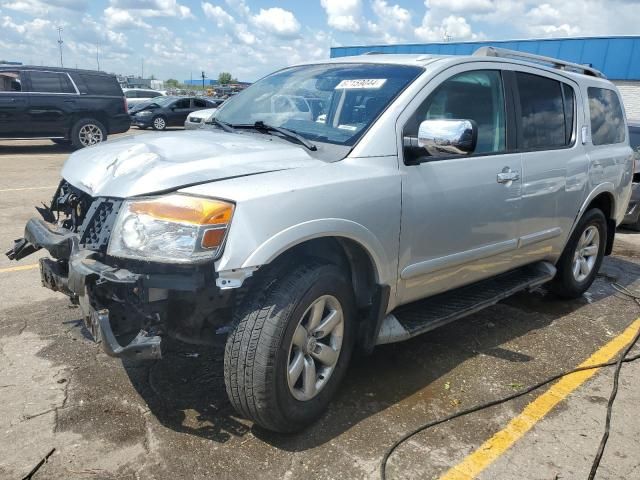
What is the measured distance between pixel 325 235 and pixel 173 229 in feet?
2.29

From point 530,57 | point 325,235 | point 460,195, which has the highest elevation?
point 530,57

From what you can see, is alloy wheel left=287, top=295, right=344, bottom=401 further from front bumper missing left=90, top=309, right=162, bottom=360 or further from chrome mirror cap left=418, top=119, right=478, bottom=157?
chrome mirror cap left=418, top=119, right=478, bottom=157

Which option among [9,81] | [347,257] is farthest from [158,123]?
[347,257]

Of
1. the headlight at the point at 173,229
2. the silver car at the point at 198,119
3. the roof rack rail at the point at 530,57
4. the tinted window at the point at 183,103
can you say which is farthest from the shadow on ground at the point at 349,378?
the tinted window at the point at 183,103

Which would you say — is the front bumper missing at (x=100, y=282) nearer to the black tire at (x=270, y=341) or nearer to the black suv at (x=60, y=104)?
the black tire at (x=270, y=341)

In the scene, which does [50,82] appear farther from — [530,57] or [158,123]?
[530,57]

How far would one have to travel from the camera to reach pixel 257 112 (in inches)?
149

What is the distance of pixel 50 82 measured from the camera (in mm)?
13391

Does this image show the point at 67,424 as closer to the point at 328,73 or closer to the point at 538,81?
the point at 328,73

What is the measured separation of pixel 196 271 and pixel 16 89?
506 inches

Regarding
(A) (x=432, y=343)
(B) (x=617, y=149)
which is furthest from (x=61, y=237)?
(B) (x=617, y=149)

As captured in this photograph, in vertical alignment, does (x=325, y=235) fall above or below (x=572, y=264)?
above

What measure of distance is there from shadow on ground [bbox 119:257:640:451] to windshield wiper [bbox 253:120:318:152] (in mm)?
1138

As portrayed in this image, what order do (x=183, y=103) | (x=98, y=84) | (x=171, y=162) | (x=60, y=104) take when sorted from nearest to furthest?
1. (x=171, y=162)
2. (x=60, y=104)
3. (x=98, y=84)
4. (x=183, y=103)
